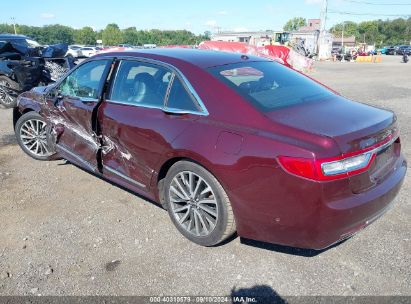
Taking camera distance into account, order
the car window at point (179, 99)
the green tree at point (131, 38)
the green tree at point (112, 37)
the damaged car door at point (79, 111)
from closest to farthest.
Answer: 1. the car window at point (179, 99)
2. the damaged car door at point (79, 111)
3. the green tree at point (112, 37)
4. the green tree at point (131, 38)

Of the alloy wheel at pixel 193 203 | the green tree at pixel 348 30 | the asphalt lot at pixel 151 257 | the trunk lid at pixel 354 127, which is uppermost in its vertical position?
the green tree at pixel 348 30

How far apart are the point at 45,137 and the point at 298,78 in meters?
3.59

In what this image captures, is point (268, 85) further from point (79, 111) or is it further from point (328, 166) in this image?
point (79, 111)

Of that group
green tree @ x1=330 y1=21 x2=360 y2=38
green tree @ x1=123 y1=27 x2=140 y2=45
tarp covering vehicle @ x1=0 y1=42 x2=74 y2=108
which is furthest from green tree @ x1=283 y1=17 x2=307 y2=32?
tarp covering vehicle @ x1=0 y1=42 x2=74 y2=108

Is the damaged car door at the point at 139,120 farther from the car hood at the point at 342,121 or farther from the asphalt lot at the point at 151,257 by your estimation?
the car hood at the point at 342,121

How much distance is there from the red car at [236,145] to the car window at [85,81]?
0.02 m

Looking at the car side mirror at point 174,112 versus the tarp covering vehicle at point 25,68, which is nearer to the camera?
the car side mirror at point 174,112

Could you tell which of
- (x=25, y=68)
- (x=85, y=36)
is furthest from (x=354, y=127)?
(x=85, y=36)

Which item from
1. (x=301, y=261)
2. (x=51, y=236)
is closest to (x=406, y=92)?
(x=301, y=261)

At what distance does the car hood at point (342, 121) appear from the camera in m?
2.60

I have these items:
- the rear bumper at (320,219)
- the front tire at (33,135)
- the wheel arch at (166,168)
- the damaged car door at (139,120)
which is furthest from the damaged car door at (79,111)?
the rear bumper at (320,219)

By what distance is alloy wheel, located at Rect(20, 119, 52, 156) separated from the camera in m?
5.25

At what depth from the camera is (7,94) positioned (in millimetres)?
9656

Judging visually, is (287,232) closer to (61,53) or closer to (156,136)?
(156,136)
